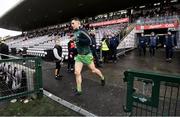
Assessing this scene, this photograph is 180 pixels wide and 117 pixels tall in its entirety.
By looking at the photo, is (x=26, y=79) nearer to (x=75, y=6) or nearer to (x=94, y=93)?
(x=94, y=93)

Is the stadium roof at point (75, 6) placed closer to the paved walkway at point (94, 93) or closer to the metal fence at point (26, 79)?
the paved walkway at point (94, 93)

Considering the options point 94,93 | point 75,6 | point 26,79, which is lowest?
point 94,93

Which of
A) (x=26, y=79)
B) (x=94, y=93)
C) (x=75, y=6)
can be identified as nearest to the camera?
(x=26, y=79)

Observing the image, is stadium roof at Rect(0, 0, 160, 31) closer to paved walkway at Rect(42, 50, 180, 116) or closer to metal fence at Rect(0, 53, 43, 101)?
paved walkway at Rect(42, 50, 180, 116)

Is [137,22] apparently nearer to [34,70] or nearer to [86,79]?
[86,79]

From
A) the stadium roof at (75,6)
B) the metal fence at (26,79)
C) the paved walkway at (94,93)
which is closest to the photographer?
the paved walkway at (94,93)

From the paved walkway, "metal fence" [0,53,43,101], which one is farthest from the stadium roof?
"metal fence" [0,53,43,101]

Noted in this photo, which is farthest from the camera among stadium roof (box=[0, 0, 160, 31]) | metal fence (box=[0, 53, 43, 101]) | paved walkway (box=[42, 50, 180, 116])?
stadium roof (box=[0, 0, 160, 31])

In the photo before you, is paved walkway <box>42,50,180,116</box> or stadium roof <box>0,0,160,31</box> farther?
stadium roof <box>0,0,160,31</box>

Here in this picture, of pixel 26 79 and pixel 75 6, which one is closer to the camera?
pixel 26 79

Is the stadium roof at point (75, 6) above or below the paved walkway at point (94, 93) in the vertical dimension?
above

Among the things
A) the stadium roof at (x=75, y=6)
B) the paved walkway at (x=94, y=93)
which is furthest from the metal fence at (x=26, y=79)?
the stadium roof at (x=75, y=6)

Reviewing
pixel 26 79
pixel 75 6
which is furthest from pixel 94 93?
pixel 75 6

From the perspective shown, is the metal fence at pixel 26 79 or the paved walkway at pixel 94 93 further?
the metal fence at pixel 26 79
